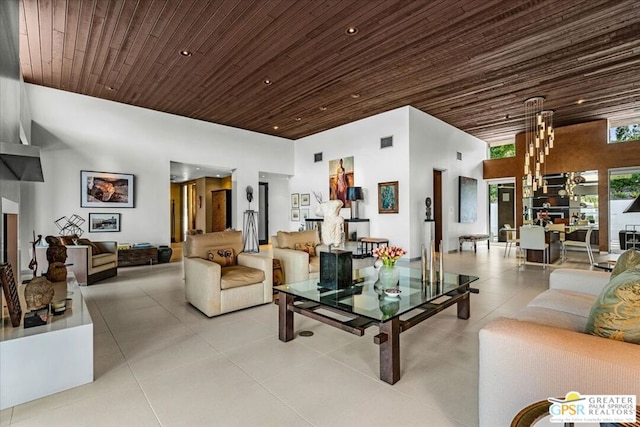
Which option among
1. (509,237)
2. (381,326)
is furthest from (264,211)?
(381,326)

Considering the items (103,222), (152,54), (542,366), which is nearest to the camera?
(542,366)

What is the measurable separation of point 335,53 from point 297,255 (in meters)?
3.02

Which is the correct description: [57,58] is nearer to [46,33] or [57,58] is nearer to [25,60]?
[25,60]

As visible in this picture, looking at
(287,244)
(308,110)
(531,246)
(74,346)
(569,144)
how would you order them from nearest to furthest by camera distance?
(74,346)
(287,244)
(531,246)
(308,110)
(569,144)

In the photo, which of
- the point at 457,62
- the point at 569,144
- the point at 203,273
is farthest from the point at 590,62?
the point at 203,273

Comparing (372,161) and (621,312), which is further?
(372,161)

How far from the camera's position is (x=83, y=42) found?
434 cm

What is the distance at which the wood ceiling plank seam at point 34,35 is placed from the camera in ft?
11.9

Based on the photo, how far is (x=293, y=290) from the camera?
290 cm

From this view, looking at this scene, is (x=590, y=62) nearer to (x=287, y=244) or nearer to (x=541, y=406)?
(x=287, y=244)

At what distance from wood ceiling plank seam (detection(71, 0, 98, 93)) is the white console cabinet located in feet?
11.5

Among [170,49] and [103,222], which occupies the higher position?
[170,49]

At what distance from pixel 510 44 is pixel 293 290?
4.57 m

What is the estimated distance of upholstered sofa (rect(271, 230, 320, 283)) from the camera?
425 centimetres
